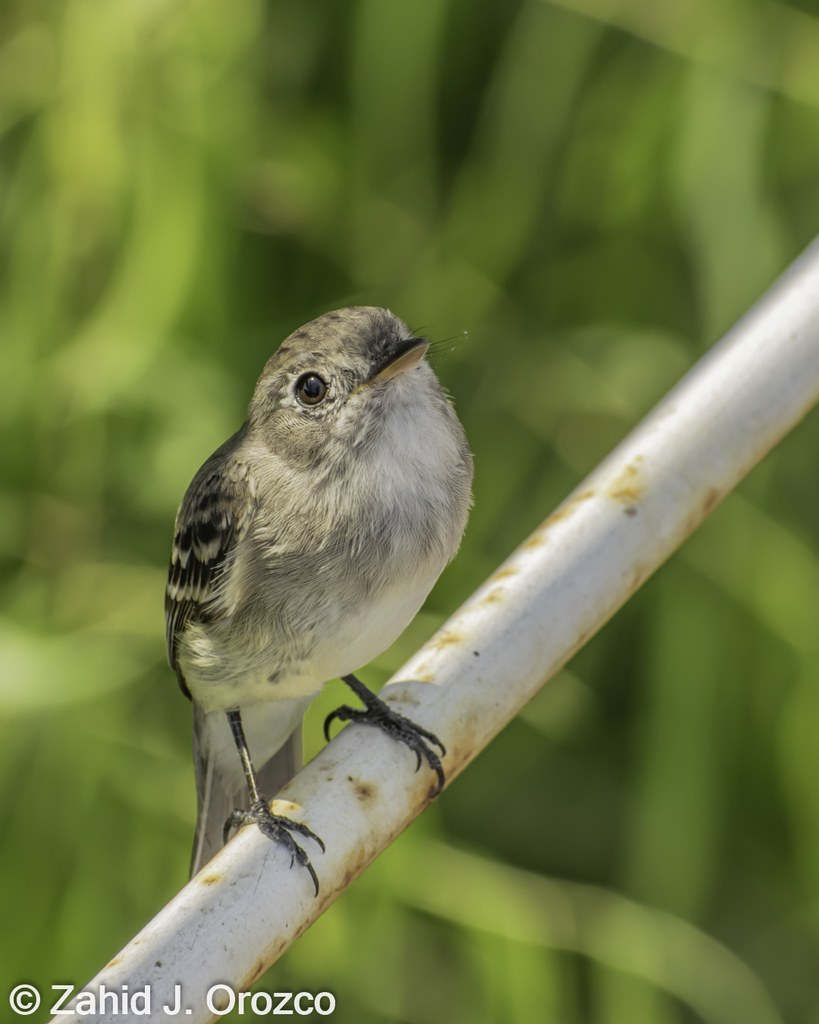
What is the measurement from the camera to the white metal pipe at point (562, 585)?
883mm

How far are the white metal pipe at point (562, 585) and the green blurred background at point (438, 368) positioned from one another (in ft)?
2.28

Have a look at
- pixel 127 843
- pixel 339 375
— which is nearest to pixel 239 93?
pixel 339 375

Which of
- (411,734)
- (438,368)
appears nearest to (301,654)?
(411,734)

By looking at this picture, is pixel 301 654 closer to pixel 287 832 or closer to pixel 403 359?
pixel 287 832

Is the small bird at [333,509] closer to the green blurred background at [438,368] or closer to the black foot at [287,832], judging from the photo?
the black foot at [287,832]

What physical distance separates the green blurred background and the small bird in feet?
1.78

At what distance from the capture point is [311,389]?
41.3 inches

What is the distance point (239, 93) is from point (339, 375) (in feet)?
2.97

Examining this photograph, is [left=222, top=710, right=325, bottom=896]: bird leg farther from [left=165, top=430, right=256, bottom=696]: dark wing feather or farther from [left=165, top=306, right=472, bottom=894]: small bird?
[left=165, top=430, right=256, bottom=696]: dark wing feather

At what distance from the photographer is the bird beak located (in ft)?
3.18

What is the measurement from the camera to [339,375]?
1.04 metres

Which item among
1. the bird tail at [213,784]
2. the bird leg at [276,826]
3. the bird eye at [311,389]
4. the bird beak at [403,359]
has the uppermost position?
the bird beak at [403,359]

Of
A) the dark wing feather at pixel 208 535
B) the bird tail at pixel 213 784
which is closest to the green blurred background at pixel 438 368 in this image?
the bird tail at pixel 213 784

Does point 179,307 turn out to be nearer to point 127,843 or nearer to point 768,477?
point 127,843
